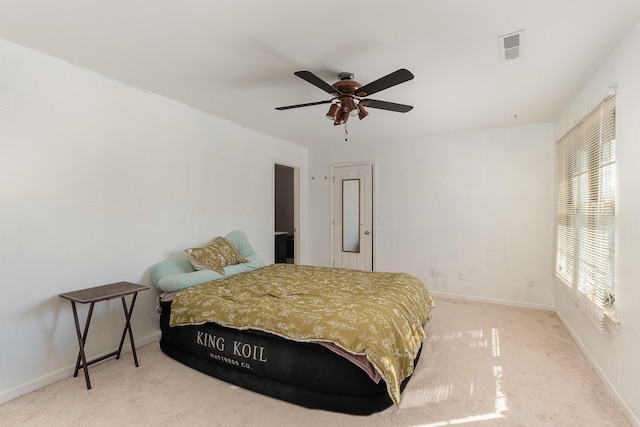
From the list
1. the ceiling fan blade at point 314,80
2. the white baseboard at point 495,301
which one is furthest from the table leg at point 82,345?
the white baseboard at point 495,301

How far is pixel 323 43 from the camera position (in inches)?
87.2

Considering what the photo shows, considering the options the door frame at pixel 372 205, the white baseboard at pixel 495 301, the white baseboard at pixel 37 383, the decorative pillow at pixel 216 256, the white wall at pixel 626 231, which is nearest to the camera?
the white wall at pixel 626 231

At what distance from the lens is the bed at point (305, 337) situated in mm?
2037

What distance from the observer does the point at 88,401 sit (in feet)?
7.26

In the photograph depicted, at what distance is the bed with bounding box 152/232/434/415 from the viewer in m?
2.04

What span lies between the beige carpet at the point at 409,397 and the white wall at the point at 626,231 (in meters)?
0.19

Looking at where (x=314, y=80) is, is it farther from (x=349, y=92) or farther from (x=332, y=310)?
(x=332, y=310)

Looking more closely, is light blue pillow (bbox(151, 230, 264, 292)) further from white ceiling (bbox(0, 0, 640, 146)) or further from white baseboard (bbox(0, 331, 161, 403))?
white ceiling (bbox(0, 0, 640, 146))

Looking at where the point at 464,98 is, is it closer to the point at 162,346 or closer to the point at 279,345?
the point at 279,345

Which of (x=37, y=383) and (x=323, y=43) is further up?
(x=323, y=43)

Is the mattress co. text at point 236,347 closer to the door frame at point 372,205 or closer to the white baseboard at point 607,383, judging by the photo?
the white baseboard at point 607,383

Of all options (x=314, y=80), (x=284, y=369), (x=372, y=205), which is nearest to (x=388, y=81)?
(x=314, y=80)

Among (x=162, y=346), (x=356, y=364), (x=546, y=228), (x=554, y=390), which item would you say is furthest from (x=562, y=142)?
(x=162, y=346)

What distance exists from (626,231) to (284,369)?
245cm
